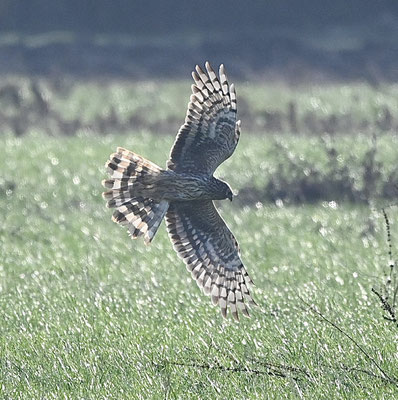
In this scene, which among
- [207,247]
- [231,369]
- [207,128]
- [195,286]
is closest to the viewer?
[231,369]

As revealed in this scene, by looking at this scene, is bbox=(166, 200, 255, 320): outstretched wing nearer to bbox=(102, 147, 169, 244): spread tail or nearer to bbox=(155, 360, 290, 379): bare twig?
bbox=(102, 147, 169, 244): spread tail

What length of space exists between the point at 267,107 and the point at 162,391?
16761mm

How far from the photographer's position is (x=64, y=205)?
577 inches

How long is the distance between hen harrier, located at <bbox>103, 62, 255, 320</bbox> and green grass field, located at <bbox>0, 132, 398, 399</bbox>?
0.31m

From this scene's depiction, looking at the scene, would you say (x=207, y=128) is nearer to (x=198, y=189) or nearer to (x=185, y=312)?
(x=198, y=189)

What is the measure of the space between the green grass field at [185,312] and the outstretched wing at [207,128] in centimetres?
101

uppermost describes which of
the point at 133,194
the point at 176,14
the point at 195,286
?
the point at 176,14

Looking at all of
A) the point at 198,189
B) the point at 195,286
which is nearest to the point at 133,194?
the point at 198,189

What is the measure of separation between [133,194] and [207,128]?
2.14 feet

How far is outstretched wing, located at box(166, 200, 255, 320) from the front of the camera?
7.99m

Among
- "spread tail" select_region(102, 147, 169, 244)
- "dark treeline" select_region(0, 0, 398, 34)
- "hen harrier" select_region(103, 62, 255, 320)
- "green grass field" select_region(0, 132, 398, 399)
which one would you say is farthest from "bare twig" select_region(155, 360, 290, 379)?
"dark treeline" select_region(0, 0, 398, 34)

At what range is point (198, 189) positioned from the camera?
26.4 ft

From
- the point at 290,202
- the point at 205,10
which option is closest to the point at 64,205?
the point at 290,202

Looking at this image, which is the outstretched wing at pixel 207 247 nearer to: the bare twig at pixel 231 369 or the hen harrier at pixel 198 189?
the hen harrier at pixel 198 189
